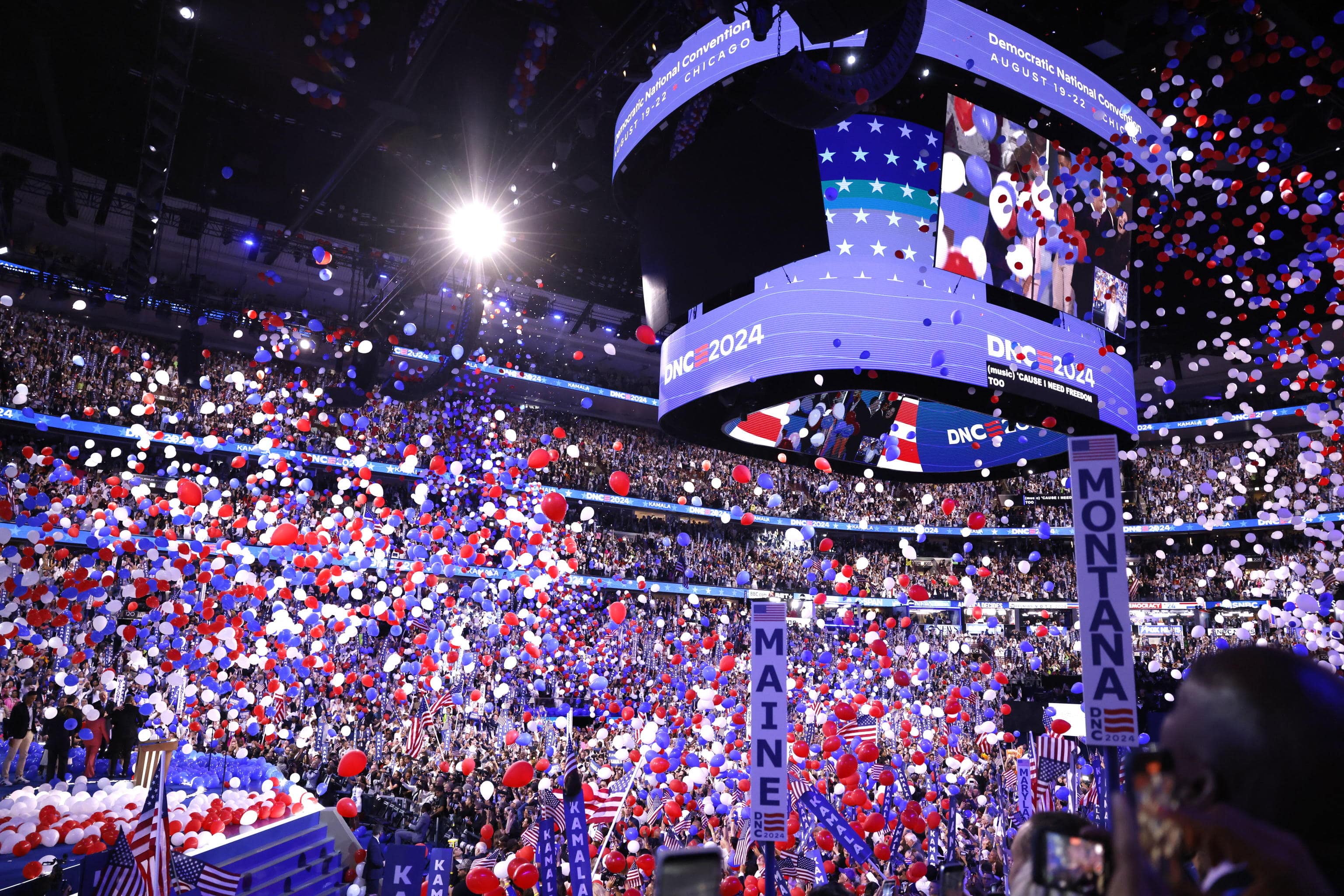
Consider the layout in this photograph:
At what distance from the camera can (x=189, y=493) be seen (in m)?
12.4

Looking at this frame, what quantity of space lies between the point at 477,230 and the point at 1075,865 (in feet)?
37.4

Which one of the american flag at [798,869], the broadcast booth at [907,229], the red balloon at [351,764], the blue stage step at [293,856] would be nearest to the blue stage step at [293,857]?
the blue stage step at [293,856]

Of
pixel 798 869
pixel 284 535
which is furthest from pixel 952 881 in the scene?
pixel 284 535

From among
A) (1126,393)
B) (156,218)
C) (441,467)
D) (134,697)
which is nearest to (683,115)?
(441,467)

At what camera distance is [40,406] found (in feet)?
59.2

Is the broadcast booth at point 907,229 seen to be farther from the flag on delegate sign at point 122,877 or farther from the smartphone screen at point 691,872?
the smartphone screen at point 691,872

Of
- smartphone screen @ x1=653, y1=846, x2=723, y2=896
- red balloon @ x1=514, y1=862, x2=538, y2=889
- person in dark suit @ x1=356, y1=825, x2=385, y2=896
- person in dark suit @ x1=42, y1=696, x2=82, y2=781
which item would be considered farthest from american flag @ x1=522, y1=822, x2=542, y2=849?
smartphone screen @ x1=653, y1=846, x2=723, y2=896

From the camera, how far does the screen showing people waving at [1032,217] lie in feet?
33.2

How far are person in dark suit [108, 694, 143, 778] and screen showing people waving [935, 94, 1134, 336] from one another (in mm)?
11959

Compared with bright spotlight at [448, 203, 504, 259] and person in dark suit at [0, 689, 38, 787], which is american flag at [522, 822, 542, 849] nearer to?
person in dark suit at [0, 689, 38, 787]

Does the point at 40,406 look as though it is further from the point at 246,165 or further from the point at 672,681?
the point at 672,681

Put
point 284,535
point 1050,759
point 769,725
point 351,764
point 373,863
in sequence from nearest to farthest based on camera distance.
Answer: point 769,725 → point 373,863 → point 351,764 → point 1050,759 → point 284,535

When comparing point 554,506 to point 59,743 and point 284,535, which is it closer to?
point 284,535

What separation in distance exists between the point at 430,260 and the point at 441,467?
3345mm
